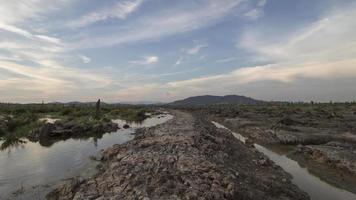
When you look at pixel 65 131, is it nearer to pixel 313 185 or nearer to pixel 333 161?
pixel 333 161

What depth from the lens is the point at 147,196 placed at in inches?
522

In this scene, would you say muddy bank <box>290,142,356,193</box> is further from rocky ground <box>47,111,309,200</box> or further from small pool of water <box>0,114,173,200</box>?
small pool of water <box>0,114,173,200</box>

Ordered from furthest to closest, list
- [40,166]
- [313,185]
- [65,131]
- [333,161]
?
[65,131] → [333,161] → [40,166] → [313,185]

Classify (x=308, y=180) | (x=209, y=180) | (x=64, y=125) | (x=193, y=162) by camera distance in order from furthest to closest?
(x=64, y=125) < (x=308, y=180) < (x=193, y=162) < (x=209, y=180)

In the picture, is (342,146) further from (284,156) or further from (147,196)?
(147,196)

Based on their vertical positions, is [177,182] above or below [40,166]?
above

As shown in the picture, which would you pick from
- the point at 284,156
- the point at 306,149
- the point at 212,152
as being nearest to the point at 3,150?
the point at 212,152

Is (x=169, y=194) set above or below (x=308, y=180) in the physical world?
above

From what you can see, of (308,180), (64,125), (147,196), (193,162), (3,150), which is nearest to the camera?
(147,196)

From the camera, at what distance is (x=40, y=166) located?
23031 mm

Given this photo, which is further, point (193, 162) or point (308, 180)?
point (308, 180)

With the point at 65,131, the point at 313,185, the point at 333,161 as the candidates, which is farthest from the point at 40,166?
the point at 333,161

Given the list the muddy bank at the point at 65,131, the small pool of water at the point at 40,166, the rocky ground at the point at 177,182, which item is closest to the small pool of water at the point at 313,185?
the rocky ground at the point at 177,182

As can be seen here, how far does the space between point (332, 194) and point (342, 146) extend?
44.1ft
